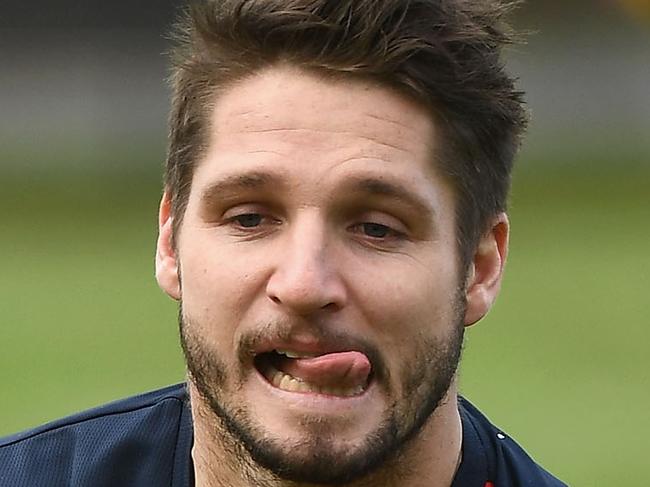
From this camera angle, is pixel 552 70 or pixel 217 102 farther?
pixel 552 70

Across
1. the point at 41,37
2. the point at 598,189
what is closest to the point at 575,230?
the point at 598,189

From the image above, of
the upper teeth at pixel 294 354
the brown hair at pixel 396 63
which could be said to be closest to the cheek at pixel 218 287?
the upper teeth at pixel 294 354

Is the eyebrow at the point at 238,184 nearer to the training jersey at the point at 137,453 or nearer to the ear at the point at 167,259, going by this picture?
the ear at the point at 167,259

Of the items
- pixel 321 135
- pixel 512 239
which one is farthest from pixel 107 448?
pixel 512 239

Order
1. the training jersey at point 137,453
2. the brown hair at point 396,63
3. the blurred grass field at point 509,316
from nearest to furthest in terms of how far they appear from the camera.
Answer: the brown hair at point 396,63
the training jersey at point 137,453
the blurred grass field at point 509,316

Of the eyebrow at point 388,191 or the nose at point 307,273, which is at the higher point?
the eyebrow at point 388,191

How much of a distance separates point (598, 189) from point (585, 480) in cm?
765

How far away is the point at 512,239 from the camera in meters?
13.7

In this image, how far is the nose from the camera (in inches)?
120

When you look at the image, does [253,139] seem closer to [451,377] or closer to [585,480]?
[451,377]

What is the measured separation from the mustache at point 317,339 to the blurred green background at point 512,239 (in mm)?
1115

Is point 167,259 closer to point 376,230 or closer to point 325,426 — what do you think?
point 376,230

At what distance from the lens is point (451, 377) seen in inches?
134

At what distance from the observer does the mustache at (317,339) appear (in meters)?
3.10
